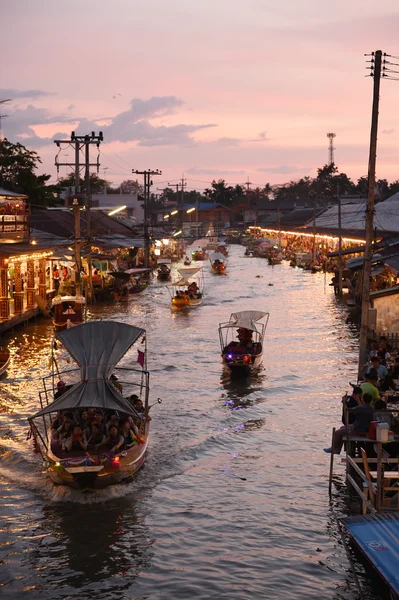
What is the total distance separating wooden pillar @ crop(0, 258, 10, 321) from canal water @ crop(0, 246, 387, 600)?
7.12 meters

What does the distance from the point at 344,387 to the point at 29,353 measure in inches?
660

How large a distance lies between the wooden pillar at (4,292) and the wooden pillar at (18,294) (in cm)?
226

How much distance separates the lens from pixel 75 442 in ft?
70.6

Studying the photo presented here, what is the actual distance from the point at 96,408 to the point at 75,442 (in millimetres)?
1475

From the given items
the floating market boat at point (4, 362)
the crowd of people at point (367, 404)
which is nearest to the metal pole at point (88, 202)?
the floating market boat at point (4, 362)

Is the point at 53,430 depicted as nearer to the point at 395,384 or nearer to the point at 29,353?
the point at 395,384

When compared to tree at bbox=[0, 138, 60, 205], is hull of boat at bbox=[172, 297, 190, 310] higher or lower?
lower

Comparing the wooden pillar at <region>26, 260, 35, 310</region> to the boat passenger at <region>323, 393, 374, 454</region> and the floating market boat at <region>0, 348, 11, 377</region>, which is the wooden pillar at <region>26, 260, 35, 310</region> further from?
the boat passenger at <region>323, 393, 374, 454</region>

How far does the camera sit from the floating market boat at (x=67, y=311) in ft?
154

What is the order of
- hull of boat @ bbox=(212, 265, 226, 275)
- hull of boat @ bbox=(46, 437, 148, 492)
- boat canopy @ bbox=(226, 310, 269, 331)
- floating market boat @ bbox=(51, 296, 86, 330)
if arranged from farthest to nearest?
1. hull of boat @ bbox=(212, 265, 226, 275)
2. floating market boat @ bbox=(51, 296, 86, 330)
3. boat canopy @ bbox=(226, 310, 269, 331)
4. hull of boat @ bbox=(46, 437, 148, 492)

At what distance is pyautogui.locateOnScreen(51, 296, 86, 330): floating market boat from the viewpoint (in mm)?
46844

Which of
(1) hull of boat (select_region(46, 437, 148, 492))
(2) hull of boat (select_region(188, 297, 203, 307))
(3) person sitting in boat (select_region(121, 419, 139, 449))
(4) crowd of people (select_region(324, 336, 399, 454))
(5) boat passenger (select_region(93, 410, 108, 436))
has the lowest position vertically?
(2) hull of boat (select_region(188, 297, 203, 307))

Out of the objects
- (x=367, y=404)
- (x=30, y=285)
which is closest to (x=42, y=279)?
(x=30, y=285)

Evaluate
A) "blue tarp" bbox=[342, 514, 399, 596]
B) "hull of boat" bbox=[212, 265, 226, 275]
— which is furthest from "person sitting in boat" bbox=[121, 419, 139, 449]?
"hull of boat" bbox=[212, 265, 226, 275]
